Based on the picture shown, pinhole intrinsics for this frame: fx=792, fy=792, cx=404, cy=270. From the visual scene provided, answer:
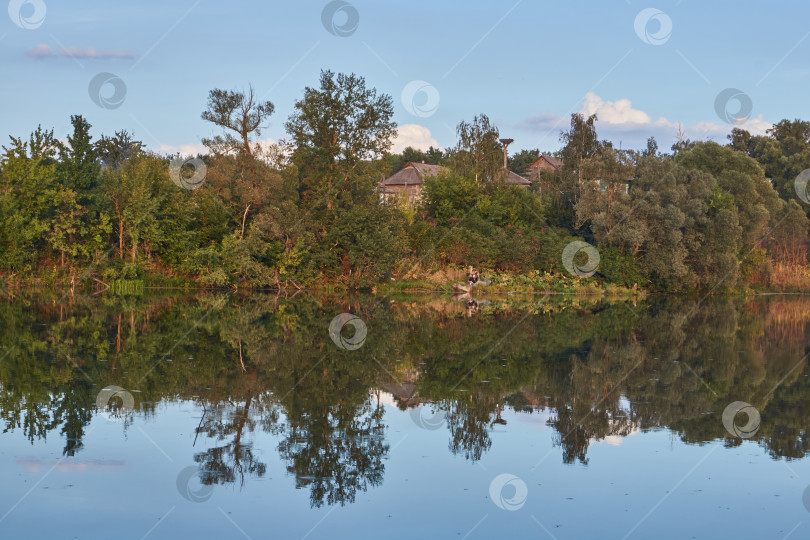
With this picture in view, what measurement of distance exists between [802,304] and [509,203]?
1598 cm

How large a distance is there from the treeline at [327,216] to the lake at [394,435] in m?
17.8

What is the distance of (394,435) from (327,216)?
2874 centimetres

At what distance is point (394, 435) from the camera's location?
368 inches

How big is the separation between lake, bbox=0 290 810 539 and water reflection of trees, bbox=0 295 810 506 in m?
0.05

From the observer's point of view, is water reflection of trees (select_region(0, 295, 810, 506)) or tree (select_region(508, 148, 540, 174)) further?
tree (select_region(508, 148, 540, 174))

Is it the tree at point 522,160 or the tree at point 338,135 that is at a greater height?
the tree at point 522,160

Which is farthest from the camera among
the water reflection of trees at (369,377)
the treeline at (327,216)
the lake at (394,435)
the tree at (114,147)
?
the tree at (114,147)

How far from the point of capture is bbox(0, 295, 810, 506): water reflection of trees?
29.2 ft

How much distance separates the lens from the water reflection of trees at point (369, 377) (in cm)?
890

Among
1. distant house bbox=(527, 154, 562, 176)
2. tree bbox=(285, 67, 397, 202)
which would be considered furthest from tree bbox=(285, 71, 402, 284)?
distant house bbox=(527, 154, 562, 176)

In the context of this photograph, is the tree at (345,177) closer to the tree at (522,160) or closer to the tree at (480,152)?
the tree at (480,152)

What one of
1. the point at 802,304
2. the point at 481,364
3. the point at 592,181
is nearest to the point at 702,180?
the point at 592,181

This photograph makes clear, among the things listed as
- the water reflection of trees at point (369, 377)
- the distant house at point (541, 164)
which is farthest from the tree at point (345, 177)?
the distant house at point (541, 164)

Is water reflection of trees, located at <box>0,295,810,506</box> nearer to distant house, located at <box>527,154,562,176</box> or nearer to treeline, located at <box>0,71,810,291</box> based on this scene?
treeline, located at <box>0,71,810,291</box>
